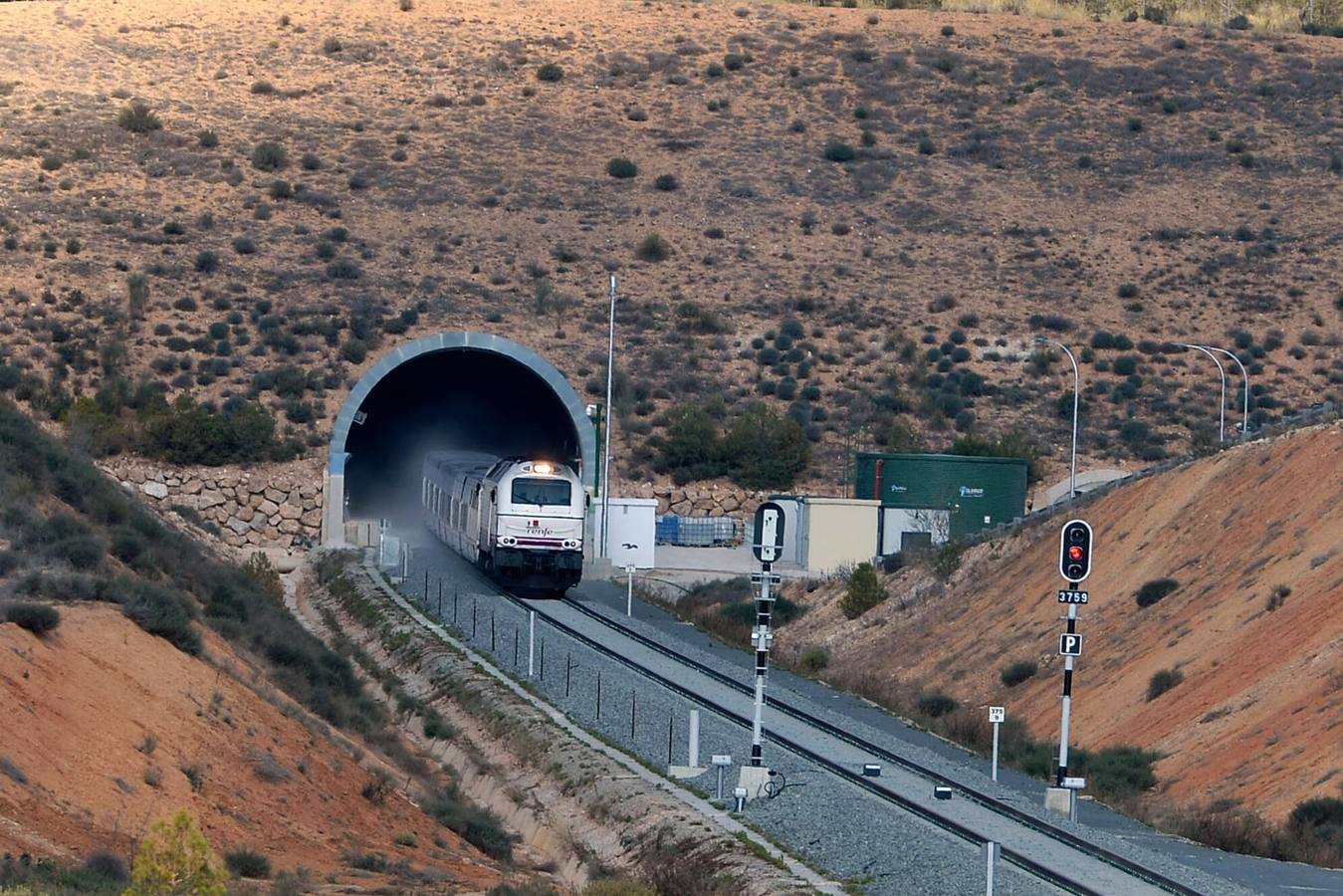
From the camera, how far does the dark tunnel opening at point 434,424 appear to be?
6191cm

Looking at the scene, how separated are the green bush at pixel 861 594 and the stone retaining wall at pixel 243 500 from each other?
17.4 metres

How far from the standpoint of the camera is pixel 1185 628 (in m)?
31.9

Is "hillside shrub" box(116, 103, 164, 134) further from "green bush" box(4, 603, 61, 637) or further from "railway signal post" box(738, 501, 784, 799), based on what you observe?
"railway signal post" box(738, 501, 784, 799)

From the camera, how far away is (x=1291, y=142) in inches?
3381

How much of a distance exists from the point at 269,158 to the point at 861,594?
44253 mm

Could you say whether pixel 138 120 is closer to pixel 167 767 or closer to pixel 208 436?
pixel 208 436

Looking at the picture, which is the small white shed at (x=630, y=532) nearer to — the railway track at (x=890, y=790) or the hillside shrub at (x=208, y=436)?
the railway track at (x=890, y=790)

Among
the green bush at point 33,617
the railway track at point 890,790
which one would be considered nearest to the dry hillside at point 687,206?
the railway track at point 890,790

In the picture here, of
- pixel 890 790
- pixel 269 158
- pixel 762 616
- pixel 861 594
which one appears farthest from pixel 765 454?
pixel 890 790

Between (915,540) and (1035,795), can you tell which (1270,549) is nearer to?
(1035,795)

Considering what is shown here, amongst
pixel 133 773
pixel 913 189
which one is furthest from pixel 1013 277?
pixel 133 773

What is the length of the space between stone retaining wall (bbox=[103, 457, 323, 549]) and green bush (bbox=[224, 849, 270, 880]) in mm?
37150

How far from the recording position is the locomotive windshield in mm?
41625

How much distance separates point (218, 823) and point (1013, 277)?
2392 inches
